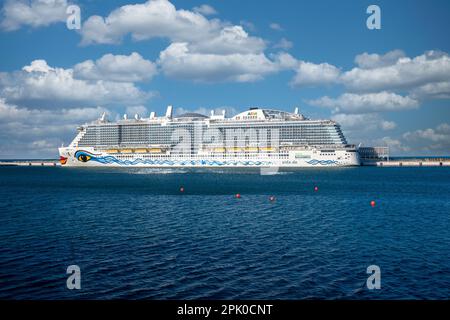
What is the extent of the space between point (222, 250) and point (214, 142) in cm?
8731

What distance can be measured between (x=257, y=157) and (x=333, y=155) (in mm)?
19068

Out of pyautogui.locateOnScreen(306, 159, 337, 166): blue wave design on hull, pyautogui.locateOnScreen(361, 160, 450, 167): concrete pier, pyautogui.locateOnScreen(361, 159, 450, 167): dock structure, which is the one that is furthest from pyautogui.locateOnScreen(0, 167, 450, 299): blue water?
pyautogui.locateOnScreen(361, 159, 450, 167): dock structure

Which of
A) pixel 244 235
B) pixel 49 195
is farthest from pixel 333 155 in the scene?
pixel 244 235

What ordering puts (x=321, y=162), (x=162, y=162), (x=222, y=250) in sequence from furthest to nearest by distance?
1. (x=162, y=162)
2. (x=321, y=162)
3. (x=222, y=250)

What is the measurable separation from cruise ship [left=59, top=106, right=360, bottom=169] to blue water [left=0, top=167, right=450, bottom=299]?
210 feet

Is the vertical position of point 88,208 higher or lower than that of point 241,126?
lower

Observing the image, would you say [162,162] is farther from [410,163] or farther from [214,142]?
[410,163]

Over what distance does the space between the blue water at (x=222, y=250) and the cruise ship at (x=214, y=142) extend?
64.0 meters

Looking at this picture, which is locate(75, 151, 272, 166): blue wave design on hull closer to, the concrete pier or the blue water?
the concrete pier

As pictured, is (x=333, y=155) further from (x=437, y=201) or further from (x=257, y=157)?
(x=437, y=201)

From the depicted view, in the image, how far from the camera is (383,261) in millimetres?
17469

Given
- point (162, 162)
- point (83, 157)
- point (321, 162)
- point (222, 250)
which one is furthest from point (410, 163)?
point (222, 250)

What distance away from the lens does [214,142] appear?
10575 cm

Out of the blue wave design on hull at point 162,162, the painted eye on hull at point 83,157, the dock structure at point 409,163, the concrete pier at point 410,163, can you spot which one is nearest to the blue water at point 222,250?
the blue wave design on hull at point 162,162
